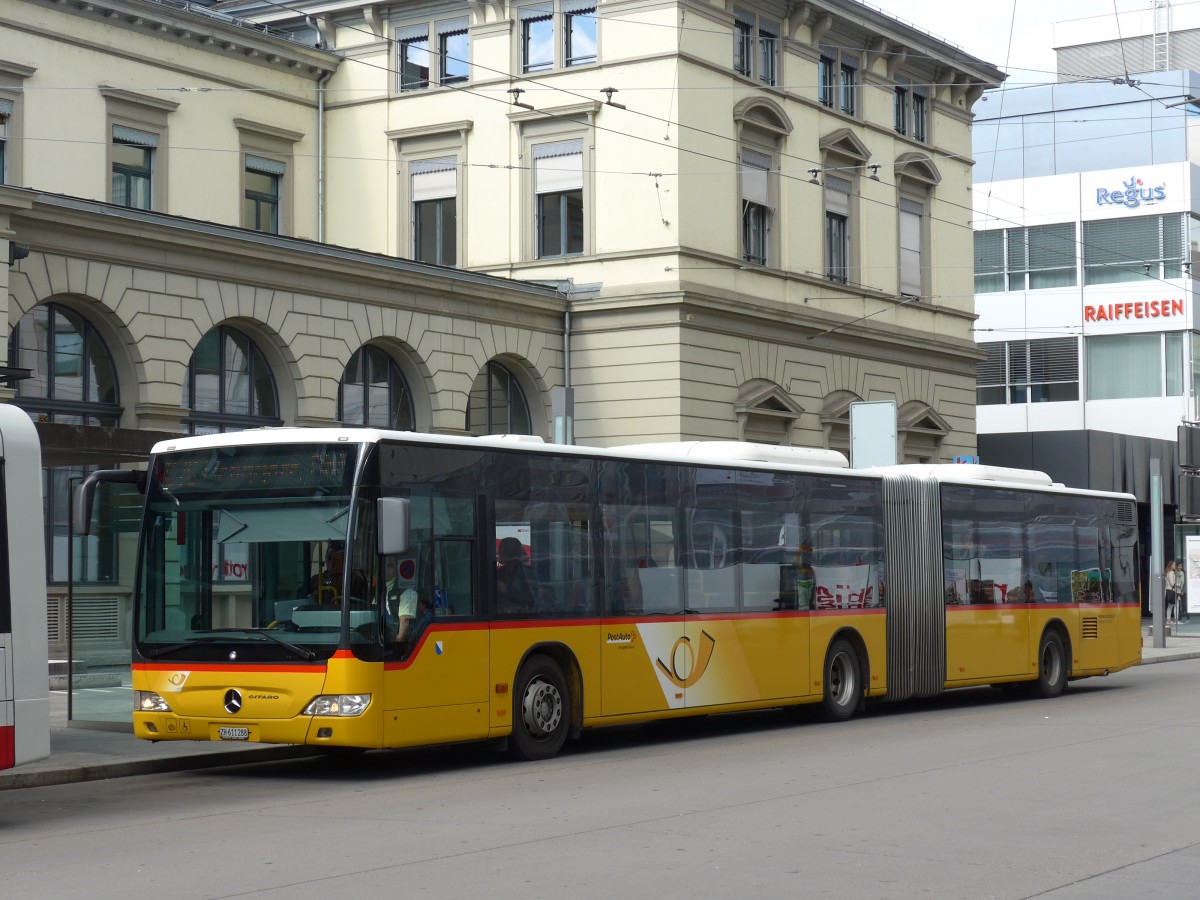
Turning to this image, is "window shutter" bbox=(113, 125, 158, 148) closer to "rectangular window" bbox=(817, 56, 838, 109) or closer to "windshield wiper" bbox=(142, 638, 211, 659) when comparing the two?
"rectangular window" bbox=(817, 56, 838, 109)

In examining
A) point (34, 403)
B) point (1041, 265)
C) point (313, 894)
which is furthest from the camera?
point (1041, 265)

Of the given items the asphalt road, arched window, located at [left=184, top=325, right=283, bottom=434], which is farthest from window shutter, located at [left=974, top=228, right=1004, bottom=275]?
the asphalt road

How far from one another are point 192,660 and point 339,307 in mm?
15121

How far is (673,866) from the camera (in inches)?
370

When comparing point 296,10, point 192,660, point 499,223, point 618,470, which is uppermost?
point 296,10

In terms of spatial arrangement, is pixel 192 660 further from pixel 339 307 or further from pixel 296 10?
pixel 296 10

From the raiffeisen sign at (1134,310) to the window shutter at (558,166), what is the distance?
26585mm

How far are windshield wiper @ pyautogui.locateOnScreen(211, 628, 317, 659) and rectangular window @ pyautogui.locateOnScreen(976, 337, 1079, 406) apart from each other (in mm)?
44142

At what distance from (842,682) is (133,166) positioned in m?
17.8

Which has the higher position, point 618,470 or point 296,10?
point 296,10

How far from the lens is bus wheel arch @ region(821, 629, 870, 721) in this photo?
19812 mm

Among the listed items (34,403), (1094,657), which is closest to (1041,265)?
(1094,657)

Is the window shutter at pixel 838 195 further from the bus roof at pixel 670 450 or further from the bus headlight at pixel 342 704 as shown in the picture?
the bus headlight at pixel 342 704

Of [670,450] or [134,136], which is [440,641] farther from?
[134,136]
